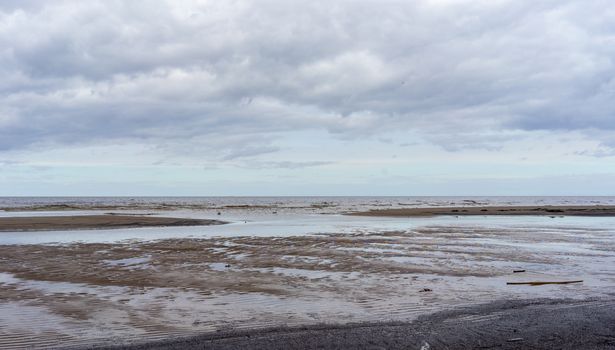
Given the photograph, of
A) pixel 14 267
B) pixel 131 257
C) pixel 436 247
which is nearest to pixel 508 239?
pixel 436 247

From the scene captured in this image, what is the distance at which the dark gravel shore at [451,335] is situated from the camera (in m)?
8.36

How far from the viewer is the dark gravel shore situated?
8359mm

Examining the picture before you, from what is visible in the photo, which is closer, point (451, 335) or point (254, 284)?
point (451, 335)

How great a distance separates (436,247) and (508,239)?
22.7 feet

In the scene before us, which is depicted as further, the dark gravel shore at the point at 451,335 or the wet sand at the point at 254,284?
the wet sand at the point at 254,284

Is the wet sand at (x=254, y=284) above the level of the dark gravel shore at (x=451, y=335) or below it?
below

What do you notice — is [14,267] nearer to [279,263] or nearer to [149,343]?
[279,263]

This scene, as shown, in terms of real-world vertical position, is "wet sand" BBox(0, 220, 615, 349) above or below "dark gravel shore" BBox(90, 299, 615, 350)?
below

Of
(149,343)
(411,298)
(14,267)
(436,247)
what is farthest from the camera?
(436,247)

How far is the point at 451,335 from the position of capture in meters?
8.98

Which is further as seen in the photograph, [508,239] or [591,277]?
[508,239]

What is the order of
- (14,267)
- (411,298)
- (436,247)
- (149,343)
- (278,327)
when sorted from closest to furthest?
(149,343) < (278,327) < (411,298) < (14,267) < (436,247)

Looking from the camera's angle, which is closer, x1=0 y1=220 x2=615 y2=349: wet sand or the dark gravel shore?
the dark gravel shore

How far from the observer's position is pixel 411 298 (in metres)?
12.8
